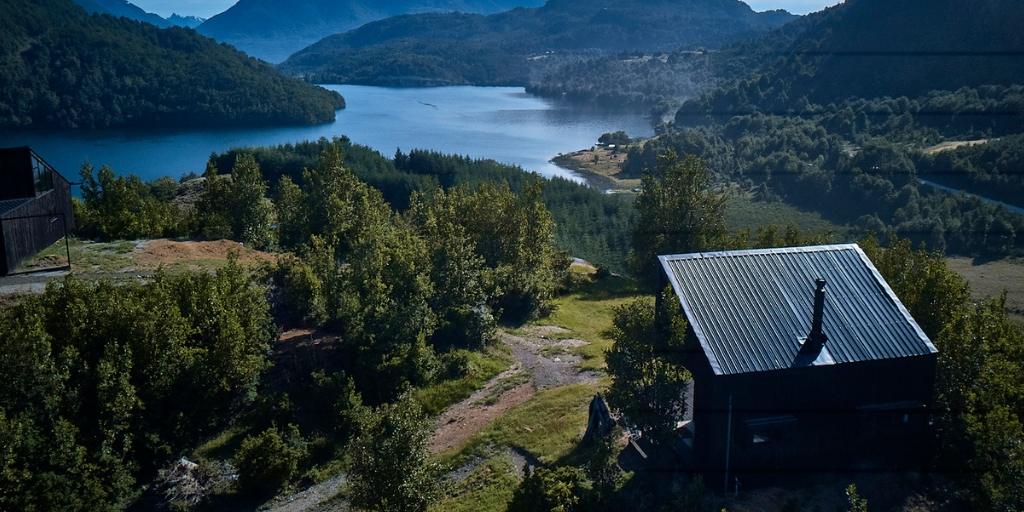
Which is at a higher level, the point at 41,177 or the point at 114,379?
the point at 41,177

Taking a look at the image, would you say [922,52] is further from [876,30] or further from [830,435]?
[830,435]

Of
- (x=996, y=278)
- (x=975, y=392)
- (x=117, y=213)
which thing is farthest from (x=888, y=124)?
(x=117, y=213)

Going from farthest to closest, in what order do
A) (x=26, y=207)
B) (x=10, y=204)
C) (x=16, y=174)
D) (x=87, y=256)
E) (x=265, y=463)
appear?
(x=87, y=256) < (x=16, y=174) < (x=26, y=207) < (x=10, y=204) < (x=265, y=463)

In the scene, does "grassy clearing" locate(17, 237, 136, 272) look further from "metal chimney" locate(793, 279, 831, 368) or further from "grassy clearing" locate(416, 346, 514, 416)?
"metal chimney" locate(793, 279, 831, 368)

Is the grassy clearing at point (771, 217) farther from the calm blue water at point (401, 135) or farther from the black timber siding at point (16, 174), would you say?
the black timber siding at point (16, 174)

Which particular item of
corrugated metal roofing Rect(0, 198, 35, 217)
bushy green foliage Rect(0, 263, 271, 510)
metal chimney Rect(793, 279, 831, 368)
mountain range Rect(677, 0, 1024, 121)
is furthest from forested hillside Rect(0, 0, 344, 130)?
mountain range Rect(677, 0, 1024, 121)

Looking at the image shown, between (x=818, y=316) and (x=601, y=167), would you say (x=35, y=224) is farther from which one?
(x=601, y=167)

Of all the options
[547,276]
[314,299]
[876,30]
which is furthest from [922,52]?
[314,299]

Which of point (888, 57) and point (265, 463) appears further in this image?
point (888, 57)
